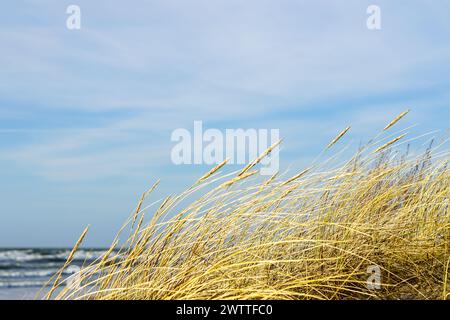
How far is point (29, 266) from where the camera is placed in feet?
52.2

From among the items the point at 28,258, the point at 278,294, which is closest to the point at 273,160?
the point at 278,294

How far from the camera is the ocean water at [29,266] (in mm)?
12258

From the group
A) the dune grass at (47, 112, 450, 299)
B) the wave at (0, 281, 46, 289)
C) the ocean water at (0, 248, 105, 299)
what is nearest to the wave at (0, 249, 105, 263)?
the ocean water at (0, 248, 105, 299)

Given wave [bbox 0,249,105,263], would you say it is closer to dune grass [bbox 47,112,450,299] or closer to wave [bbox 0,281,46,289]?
wave [bbox 0,281,46,289]

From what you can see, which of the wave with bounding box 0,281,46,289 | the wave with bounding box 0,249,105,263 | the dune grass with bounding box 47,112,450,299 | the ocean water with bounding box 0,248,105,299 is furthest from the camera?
the wave with bounding box 0,249,105,263

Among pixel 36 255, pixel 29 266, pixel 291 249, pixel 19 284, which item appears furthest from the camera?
pixel 36 255

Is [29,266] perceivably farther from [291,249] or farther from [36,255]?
[291,249]

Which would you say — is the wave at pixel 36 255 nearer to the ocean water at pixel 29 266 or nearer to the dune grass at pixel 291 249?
the ocean water at pixel 29 266

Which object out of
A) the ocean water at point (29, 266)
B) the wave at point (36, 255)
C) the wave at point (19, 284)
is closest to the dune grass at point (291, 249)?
the ocean water at point (29, 266)

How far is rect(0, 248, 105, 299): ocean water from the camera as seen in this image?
1226cm

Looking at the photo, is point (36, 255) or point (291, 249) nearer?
point (291, 249)

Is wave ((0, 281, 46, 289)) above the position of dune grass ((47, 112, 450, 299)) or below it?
below

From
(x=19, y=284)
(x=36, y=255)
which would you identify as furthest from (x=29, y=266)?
(x=19, y=284)

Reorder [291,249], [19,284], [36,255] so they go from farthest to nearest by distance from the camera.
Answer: [36,255]
[19,284]
[291,249]
